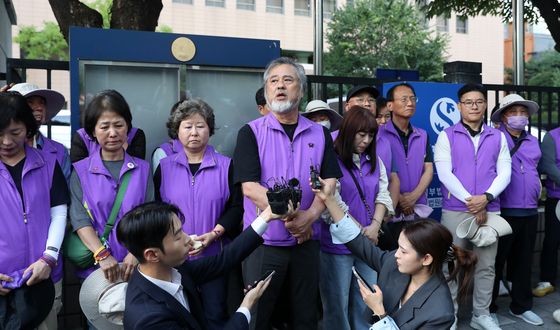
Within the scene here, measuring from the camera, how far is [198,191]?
323 centimetres

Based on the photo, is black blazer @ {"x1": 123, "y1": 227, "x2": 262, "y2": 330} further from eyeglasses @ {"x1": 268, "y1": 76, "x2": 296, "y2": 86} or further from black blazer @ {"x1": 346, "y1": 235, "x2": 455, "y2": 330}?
eyeglasses @ {"x1": 268, "y1": 76, "x2": 296, "y2": 86}

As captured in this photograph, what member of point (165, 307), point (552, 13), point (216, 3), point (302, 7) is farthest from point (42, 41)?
point (165, 307)

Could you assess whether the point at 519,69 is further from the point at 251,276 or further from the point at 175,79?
the point at 251,276

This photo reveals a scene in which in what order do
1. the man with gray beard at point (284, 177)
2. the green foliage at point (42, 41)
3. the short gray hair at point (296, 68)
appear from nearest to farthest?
the man with gray beard at point (284, 177)
the short gray hair at point (296, 68)
the green foliage at point (42, 41)

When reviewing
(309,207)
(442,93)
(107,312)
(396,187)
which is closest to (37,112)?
(107,312)

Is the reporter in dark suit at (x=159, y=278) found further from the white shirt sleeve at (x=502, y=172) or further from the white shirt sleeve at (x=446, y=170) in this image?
the white shirt sleeve at (x=502, y=172)

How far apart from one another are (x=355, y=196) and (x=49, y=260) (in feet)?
6.35

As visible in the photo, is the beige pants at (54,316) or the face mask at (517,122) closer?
the beige pants at (54,316)

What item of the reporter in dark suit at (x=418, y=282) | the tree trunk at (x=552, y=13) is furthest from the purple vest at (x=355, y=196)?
the tree trunk at (x=552, y=13)

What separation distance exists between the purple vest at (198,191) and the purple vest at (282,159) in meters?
0.19

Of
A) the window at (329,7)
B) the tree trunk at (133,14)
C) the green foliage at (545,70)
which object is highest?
the window at (329,7)

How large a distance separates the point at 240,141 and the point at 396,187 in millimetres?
1396

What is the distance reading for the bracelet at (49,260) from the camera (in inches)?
108

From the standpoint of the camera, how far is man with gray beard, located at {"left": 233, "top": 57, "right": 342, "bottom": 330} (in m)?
3.13
